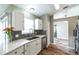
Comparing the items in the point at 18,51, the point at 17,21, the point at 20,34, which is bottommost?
the point at 18,51

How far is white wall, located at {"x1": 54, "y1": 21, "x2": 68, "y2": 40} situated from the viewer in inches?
74.8

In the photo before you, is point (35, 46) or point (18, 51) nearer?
point (18, 51)

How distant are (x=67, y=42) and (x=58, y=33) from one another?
0.21 m

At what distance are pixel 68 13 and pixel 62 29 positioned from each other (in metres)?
0.29

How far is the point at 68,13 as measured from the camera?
1.90 meters

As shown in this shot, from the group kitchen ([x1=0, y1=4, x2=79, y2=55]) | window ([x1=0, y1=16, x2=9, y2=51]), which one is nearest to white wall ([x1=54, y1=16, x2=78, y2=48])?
kitchen ([x1=0, y1=4, x2=79, y2=55])

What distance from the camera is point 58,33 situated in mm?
1923

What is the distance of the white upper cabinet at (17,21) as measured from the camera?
183 centimetres

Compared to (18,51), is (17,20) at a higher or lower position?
higher

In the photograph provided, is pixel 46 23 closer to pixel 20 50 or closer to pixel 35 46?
pixel 35 46

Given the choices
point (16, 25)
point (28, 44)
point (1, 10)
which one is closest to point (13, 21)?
point (16, 25)

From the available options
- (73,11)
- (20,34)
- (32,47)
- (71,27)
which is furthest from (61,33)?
(20,34)

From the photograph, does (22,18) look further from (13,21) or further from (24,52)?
(24,52)

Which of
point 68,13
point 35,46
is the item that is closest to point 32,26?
point 35,46
